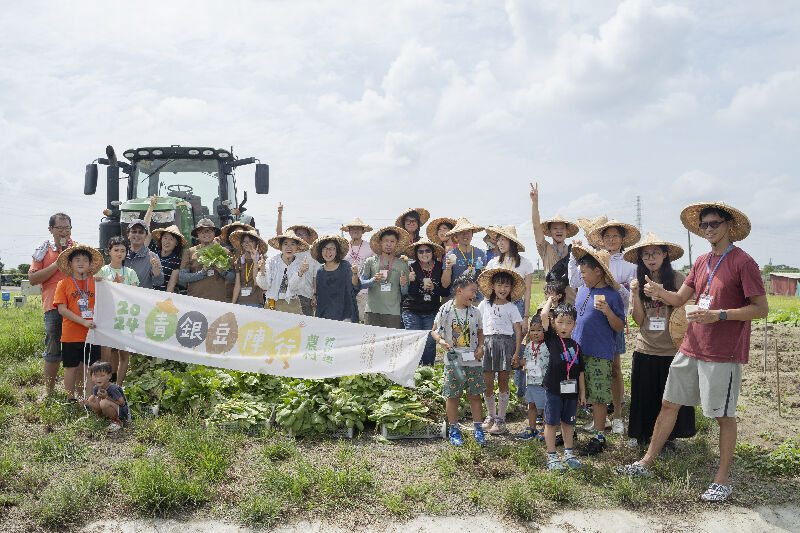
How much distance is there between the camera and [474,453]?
5.00 m

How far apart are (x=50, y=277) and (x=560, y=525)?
6.09m

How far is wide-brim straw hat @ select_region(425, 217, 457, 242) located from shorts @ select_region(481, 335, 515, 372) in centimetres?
297

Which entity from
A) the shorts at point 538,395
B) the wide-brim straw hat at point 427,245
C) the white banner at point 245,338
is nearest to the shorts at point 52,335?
the white banner at point 245,338

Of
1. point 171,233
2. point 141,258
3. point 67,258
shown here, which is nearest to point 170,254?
point 171,233

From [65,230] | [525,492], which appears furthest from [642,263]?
[65,230]

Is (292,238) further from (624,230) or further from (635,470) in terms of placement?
(635,470)

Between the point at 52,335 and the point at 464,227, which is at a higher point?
the point at 464,227

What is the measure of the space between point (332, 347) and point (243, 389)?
3.87 ft

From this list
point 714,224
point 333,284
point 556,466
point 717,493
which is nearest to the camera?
point 717,493

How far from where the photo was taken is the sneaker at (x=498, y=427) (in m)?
5.71

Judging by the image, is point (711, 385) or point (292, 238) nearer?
point (711, 385)

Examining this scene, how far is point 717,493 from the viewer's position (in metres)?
4.25

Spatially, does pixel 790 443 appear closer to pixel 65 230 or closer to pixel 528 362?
pixel 528 362

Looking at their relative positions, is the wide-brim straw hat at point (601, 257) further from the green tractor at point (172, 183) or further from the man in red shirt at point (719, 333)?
the green tractor at point (172, 183)
